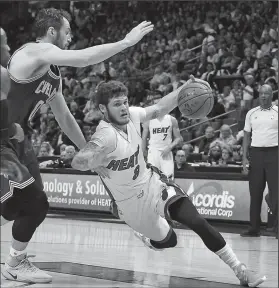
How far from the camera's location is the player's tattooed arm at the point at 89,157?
4.53 meters

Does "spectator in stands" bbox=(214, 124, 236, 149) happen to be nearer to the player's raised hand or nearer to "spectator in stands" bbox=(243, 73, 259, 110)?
"spectator in stands" bbox=(243, 73, 259, 110)

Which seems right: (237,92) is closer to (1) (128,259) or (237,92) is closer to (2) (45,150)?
(2) (45,150)

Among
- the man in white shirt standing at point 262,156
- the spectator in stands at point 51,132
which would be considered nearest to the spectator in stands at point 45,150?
the spectator in stands at point 51,132

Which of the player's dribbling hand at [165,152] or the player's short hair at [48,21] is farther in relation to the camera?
the player's dribbling hand at [165,152]

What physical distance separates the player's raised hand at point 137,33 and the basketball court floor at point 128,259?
171 cm

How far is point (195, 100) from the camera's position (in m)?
4.99

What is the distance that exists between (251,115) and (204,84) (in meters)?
3.71

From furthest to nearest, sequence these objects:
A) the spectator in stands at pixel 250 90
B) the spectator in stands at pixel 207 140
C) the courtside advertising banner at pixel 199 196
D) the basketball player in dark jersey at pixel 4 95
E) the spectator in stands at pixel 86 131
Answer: the spectator in stands at pixel 86 131, the spectator in stands at pixel 250 90, the spectator in stands at pixel 207 140, the courtside advertising banner at pixel 199 196, the basketball player in dark jersey at pixel 4 95

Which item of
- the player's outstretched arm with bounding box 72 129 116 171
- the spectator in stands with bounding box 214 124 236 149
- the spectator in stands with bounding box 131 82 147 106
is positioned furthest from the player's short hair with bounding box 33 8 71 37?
the spectator in stands with bounding box 131 82 147 106

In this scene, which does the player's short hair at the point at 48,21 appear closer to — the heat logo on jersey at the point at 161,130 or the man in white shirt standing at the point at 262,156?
the man in white shirt standing at the point at 262,156

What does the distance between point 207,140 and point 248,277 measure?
25.7 feet

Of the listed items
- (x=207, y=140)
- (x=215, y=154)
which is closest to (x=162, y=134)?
(x=215, y=154)

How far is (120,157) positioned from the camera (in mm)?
4770

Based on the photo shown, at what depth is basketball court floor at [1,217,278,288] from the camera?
4902 millimetres
